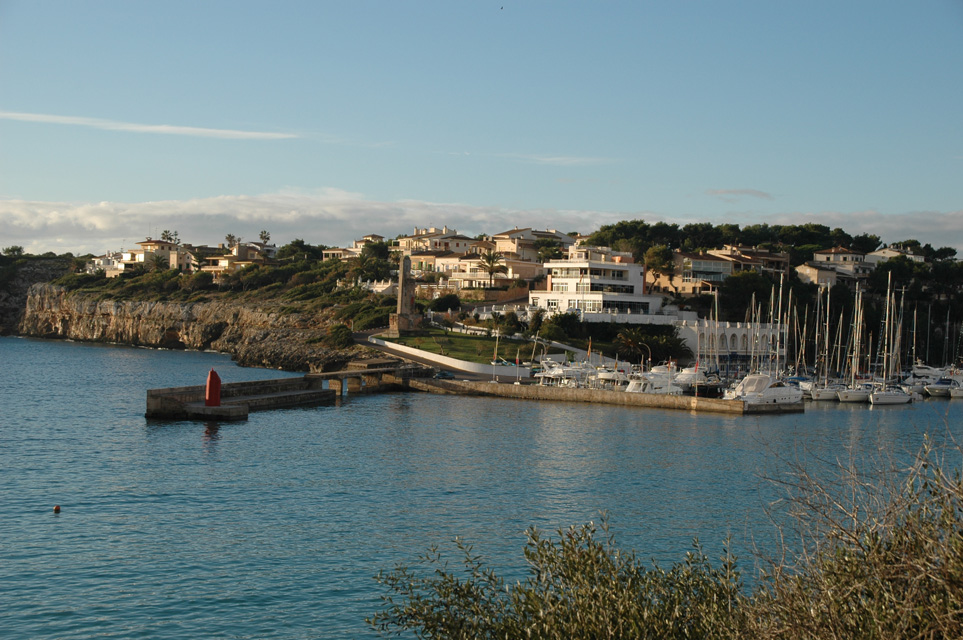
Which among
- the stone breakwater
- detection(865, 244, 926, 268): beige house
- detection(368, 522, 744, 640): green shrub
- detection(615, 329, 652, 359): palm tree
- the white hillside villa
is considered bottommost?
the stone breakwater

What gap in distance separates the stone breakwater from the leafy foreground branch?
222ft

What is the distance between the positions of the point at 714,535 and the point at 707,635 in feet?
47.8

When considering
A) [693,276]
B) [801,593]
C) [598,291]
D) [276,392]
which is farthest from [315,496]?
[693,276]

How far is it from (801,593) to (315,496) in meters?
21.5

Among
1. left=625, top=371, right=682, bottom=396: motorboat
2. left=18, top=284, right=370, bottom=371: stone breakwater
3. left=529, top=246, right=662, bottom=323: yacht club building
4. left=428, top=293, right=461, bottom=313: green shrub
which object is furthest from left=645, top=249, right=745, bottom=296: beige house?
left=625, top=371, right=682, bottom=396: motorboat

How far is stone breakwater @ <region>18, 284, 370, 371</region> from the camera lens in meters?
89.9

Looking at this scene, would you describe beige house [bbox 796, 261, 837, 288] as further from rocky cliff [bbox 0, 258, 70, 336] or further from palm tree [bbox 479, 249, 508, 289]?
rocky cliff [bbox 0, 258, 70, 336]

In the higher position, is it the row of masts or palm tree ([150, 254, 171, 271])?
palm tree ([150, 254, 171, 271])

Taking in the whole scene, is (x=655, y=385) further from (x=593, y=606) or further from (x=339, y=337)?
(x=593, y=606)

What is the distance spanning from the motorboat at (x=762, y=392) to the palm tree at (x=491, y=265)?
5209 cm

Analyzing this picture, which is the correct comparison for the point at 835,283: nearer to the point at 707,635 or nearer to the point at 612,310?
the point at 612,310

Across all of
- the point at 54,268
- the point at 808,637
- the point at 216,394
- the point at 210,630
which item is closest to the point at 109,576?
the point at 210,630

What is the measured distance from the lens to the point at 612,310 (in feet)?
290

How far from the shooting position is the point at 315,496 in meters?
29.6
